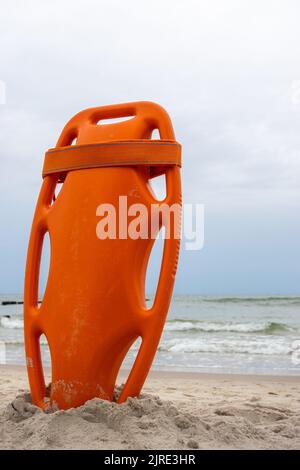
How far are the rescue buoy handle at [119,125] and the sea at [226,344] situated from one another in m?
4.45

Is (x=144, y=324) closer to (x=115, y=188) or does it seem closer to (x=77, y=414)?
(x=77, y=414)

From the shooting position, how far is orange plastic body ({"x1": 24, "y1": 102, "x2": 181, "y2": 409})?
2789 mm

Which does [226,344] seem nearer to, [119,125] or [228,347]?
[228,347]

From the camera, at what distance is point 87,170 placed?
9.71ft

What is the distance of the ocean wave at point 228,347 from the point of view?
9102mm

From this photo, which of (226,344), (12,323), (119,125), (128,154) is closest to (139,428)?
(128,154)

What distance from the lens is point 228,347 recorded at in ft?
31.9

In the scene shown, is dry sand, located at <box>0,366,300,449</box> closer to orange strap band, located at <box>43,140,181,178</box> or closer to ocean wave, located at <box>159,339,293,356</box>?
orange strap band, located at <box>43,140,181,178</box>

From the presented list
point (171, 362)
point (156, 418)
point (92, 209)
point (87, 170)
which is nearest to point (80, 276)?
point (92, 209)

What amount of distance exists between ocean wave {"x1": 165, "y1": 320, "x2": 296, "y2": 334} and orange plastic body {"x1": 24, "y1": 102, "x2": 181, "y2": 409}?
10.4 m

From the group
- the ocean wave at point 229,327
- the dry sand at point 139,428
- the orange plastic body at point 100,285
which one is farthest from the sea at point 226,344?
the orange plastic body at point 100,285

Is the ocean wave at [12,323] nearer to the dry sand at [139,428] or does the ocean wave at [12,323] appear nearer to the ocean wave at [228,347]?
the ocean wave at [228,347]

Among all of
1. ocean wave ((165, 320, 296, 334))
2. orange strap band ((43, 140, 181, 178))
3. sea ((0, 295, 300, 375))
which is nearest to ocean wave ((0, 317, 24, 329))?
sea ((0, 295, 300, 375))

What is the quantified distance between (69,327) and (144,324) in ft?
1.29
